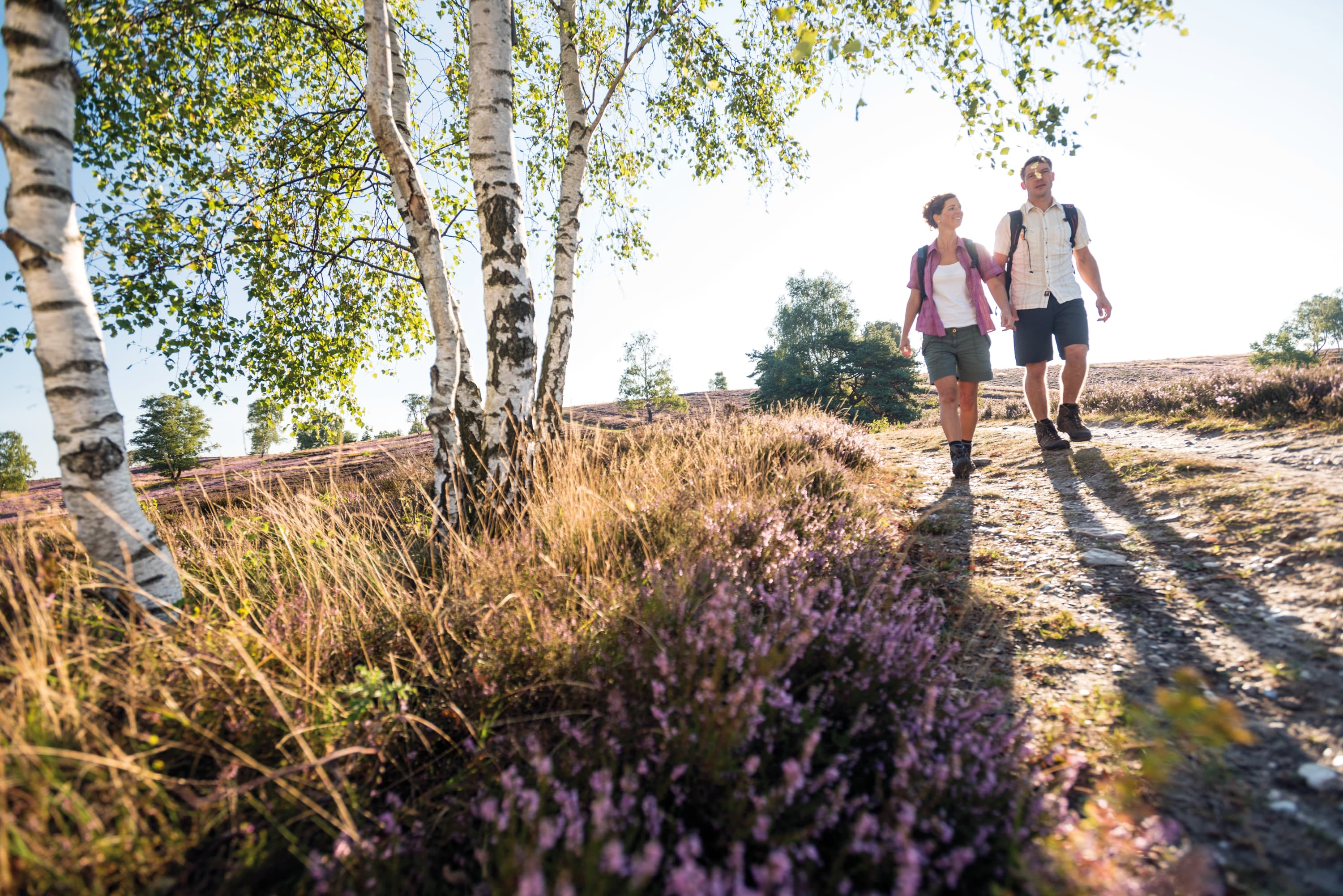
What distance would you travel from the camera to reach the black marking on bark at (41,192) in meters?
2.12

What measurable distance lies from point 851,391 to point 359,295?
1384cm

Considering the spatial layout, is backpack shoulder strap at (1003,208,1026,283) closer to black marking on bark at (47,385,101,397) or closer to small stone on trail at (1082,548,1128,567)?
small stone on trail at (1082,548,1128,567)

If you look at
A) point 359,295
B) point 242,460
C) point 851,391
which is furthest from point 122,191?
point 242,460

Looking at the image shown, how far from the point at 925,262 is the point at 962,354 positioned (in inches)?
38.2

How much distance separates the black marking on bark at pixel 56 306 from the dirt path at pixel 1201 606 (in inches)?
162

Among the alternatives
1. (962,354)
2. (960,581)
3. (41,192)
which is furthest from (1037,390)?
(41,192)

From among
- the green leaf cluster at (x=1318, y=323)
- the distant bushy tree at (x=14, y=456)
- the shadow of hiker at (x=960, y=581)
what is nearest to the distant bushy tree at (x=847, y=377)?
the shadow of hiker at (x=960, y=581)

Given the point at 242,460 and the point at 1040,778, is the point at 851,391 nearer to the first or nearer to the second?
the point at 1040,778

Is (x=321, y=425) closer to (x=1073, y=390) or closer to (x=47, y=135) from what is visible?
(x=47, y=135)

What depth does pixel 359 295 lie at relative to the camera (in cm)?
701

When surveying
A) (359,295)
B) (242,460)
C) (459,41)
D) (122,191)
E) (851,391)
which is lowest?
(242,460)

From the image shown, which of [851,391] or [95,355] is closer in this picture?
[95,355]

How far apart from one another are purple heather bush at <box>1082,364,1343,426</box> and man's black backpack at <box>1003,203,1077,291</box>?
225cm

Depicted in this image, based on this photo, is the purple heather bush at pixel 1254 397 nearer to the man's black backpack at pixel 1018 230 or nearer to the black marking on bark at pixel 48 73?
the man's black backpack at pixel 1018 230
